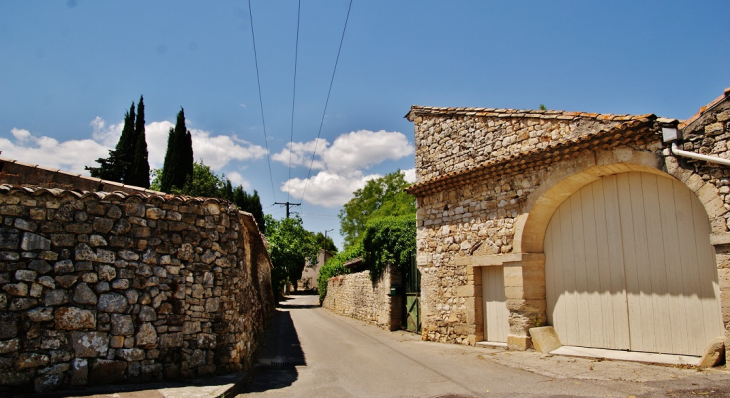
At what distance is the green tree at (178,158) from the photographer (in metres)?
32.2

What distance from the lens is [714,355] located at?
6.03 metres

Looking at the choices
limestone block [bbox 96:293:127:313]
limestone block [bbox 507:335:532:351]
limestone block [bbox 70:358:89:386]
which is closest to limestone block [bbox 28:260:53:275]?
limestone block [bbox 96:293:127:313]

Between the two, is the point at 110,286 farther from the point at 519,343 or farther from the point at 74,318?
the point at 519,343

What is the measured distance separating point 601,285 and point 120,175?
26.4 m

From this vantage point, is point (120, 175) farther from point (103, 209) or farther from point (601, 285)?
point (601, 285)

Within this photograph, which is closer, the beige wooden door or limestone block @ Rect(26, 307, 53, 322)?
limestone block @ Rect(26, 307, 53, 322)

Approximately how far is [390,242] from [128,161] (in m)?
19.6

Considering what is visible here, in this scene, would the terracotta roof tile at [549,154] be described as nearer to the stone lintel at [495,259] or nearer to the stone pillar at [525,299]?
the stone lintel at [495,259]

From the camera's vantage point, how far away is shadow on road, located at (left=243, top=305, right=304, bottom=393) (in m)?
6.46

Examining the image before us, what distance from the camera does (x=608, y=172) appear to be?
772 cm

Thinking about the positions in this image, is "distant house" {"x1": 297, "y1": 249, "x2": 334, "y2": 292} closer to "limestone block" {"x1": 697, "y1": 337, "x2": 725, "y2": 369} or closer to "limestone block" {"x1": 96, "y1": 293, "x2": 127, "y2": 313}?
"limestone block" {"x1": 96, "y1": 293, "x2": 127, "y2": 313}

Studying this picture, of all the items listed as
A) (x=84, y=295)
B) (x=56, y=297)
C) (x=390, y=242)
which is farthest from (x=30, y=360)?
(x=390, y=242)

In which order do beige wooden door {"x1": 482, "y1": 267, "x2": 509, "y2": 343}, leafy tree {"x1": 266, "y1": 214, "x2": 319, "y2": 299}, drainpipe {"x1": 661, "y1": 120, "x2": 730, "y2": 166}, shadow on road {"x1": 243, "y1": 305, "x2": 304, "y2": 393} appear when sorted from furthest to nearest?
leafy tree {"x1": 266, "y1": 214, "x2": 319, "y2": 299} → beige wooden door {"x1": 482, "y1": 267, "x2": 509, "y2": 343} → shadow on road {"x1": 243, "y1": 305, "x2": 304, "y2": 393} → drainpipe {"x1": 661, "y1": 120, "x2": 730, "y2": 166}

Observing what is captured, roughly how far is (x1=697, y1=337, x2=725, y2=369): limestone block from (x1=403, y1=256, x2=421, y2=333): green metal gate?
25.2 feet
